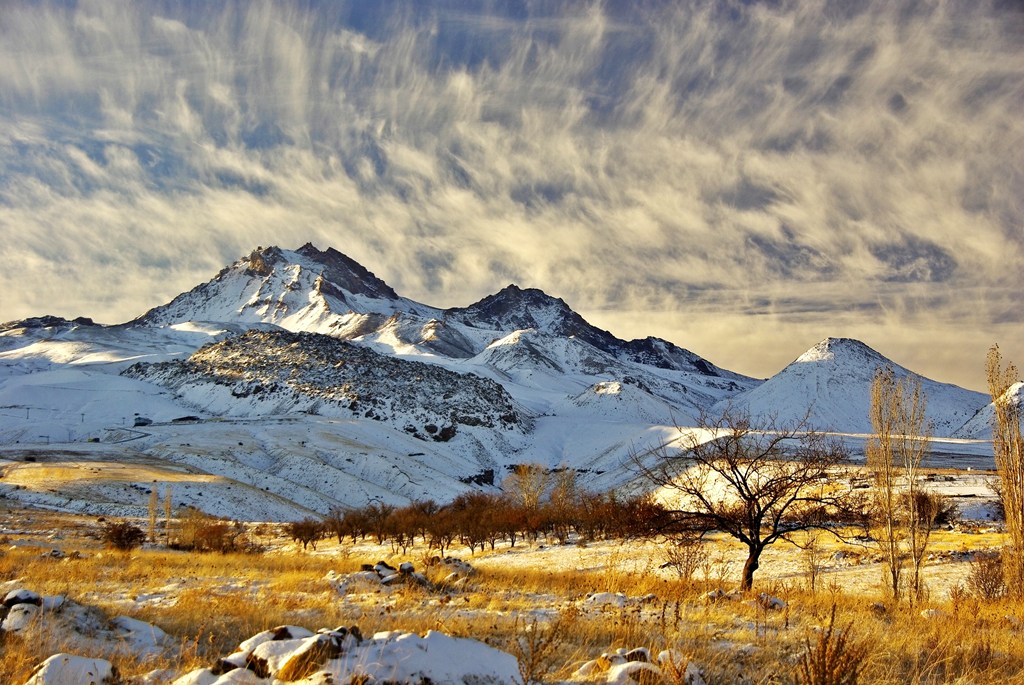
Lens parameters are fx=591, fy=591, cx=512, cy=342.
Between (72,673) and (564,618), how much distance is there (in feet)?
17.9

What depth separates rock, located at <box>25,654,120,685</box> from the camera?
479cm

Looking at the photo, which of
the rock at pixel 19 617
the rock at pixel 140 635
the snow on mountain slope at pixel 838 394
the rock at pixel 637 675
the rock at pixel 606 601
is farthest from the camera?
the snow on mountain slope at pixel 838 394

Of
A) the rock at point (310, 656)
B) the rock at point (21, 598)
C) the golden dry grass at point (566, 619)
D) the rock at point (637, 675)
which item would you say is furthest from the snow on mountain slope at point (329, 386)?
the rock at point (637, 675)

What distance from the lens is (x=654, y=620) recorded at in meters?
8.72

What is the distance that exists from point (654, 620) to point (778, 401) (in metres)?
177

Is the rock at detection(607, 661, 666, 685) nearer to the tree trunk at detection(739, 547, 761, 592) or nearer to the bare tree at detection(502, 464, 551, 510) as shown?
the tree trunk at detection(739, 547, 761, 592)

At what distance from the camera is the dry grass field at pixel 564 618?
19.2 feet

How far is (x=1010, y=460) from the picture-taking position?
1394 centimetres

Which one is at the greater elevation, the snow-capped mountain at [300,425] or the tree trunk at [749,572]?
the snow-capped mountain at [300,425]

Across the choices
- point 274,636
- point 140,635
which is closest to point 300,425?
point 140,635

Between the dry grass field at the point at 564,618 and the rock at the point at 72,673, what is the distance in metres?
0.30

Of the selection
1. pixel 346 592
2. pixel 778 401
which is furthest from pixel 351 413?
pixel 778 401

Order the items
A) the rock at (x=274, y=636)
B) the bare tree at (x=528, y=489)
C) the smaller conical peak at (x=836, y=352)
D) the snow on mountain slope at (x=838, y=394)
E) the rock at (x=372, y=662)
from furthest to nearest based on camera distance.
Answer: the smaller conical peak at (x=836, y=352), the snow on mountain slope at (x=838, y=394), the bare tree at (x=528, y=489), the rock at (x=274, y=636), the rock at (x=372, y=662)

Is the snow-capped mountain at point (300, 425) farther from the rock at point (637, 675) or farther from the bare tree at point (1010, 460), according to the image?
the rock at point (637, 675)
